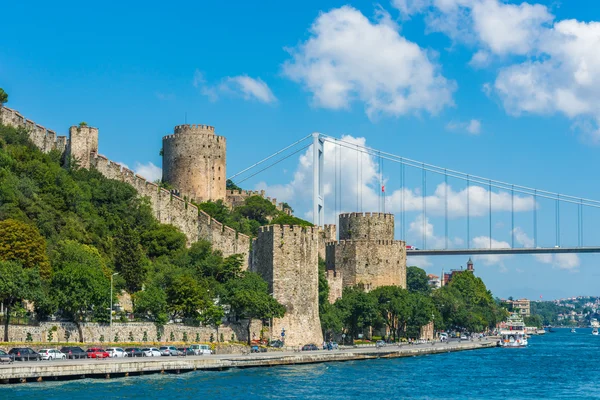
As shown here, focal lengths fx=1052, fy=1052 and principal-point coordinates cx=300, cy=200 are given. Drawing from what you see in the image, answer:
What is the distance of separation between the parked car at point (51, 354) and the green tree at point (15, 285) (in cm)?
205

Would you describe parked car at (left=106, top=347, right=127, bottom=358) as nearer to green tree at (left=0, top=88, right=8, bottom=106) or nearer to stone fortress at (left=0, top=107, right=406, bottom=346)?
stone fortress at (left=0, top=107, right=406, bottom=346)

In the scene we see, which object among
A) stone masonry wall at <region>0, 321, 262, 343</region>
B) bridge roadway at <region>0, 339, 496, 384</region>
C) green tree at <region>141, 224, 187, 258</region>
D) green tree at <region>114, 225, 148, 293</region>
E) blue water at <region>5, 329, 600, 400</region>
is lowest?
blue water at <region>5, 329, 600, 400</region>

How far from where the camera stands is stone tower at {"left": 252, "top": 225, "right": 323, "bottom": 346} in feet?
152

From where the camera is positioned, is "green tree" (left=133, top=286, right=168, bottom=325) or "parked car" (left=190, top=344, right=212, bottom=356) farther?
"green tree" (left=133, top=286, right=168, bottom=325)

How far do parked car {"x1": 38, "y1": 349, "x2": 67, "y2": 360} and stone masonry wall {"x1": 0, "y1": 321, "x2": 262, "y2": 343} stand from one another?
81.4 inches

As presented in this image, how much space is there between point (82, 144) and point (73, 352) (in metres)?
19.4

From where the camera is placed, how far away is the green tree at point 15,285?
36.9m

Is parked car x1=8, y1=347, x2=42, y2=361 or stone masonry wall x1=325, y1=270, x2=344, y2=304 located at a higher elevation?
stone masonry wall x1=325, y1=270, x2=344, y2=304

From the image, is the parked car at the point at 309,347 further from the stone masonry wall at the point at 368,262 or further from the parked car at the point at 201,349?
the stone masonry wall at the point at 368,262

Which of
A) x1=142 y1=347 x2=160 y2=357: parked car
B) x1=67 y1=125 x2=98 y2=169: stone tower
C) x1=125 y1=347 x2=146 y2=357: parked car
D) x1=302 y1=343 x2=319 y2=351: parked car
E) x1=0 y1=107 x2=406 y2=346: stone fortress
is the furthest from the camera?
x1=67 y1=125 x2=98 y2=169: stone tower

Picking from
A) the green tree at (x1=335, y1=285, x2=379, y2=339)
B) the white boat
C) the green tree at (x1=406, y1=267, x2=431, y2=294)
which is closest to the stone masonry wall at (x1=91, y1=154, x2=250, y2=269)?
the green tree at (x1=335, y1=285, x2=379, y2=339)

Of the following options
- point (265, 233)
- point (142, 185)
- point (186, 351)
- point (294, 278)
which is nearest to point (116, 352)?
point (186, 351)

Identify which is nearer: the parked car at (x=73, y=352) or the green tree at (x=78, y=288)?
the parked car at (x=73, y=352)

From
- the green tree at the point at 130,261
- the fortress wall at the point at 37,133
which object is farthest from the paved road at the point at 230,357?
the fortress wall at the point at 37,133
